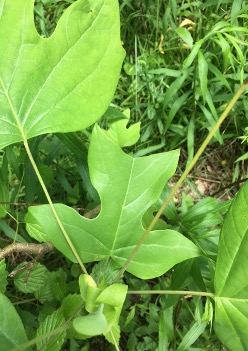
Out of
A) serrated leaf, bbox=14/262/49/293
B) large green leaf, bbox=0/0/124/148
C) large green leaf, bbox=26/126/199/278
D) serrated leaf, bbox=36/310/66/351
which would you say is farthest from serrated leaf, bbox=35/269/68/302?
large green leaf, bbox=0/0/124/148

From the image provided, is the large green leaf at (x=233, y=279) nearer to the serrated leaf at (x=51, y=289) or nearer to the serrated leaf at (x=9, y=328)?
the serrated leaf at (x=9, y=328)

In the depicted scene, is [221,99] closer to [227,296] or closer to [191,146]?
[191,146]

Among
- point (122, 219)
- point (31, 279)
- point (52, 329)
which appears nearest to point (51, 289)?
point (31, 279)

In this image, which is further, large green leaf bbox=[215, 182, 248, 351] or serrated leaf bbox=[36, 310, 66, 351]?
serrated leaf bbox=[36, 310, 66, 351]

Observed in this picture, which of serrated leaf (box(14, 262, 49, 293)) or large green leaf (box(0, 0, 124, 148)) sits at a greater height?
large green leaf (box(0, 0, 124, 148))

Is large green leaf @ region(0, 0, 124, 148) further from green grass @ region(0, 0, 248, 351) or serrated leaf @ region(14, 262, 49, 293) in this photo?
serrated leaf @ region(14, 262, 49, 293)

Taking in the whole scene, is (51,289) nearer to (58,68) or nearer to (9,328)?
(9,328)
